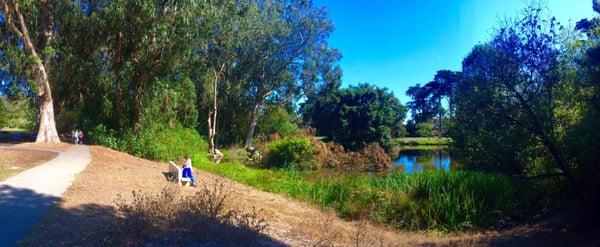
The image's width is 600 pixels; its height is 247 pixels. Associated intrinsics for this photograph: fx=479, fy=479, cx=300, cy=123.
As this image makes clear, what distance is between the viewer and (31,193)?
950 cm

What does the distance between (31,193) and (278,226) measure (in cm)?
494

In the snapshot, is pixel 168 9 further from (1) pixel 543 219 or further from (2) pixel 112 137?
(1) pixel 543 219

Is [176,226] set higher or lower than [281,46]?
lower

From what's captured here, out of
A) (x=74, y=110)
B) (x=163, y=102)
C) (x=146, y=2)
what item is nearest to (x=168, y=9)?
(x=146, y=2)

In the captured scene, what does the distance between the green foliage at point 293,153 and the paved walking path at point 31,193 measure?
10.6 meters

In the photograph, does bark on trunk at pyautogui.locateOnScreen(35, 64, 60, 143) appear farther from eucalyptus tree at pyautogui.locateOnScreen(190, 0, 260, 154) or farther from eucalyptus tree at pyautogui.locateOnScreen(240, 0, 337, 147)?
eucalyptus tree at pyautogui.locateOnScreen(240, 0, 337, 147)

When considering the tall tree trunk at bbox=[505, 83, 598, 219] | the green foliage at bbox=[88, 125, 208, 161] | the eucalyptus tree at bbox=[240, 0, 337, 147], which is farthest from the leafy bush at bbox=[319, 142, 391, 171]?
the eucalyptus tree at bbox=[240, 0, 337, 147]

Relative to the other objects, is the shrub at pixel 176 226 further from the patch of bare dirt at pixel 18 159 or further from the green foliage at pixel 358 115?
the green foliage at pixel 358 115

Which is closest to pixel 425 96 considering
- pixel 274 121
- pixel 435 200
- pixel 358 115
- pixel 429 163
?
pixel 358 115

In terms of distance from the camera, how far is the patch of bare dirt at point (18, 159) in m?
12.1

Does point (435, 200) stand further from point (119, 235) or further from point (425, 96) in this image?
point (425, 96)

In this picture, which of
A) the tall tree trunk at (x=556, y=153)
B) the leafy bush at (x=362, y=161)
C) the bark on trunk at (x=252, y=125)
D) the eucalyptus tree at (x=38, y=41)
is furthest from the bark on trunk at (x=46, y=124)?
the tall tree trunk at (x=556, y=153)

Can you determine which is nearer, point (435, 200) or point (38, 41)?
point (435, 200)

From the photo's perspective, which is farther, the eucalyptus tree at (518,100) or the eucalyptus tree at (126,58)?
the eucalyptus tree at (126,58)
